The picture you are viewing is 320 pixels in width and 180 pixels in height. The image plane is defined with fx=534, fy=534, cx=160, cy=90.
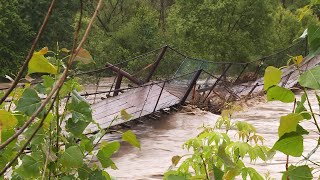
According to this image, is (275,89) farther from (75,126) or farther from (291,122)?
(75,126)

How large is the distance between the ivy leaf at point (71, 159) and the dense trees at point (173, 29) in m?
20.3

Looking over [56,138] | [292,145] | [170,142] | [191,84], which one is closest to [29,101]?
[56,138]

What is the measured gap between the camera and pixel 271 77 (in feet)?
3.15

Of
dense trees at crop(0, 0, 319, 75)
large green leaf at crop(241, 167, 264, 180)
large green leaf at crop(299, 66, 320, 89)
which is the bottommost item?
large green leaf at crop(241, 167, 264, 180)

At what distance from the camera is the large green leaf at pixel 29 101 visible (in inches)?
52.1

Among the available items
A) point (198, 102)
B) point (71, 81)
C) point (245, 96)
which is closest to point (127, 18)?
point (245, 96)

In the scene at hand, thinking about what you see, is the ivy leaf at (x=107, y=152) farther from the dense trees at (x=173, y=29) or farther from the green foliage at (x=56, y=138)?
the dense trees at (x=173, y=29)

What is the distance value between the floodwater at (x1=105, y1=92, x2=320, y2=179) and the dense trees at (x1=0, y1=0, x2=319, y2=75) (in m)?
10.6

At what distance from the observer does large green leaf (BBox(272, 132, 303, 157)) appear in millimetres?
903

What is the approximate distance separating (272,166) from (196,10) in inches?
729

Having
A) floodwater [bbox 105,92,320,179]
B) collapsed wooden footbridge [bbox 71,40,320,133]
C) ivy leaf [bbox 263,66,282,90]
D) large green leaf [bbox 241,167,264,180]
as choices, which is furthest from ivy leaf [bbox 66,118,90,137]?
collapsed wooden footbridge [bbox 71,40,320,133]

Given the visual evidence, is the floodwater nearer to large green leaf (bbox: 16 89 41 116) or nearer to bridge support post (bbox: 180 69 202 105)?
bridge support post (bbox: 180 69 202 105)

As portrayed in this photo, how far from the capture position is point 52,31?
32.0 meters

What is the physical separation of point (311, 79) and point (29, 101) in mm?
756
